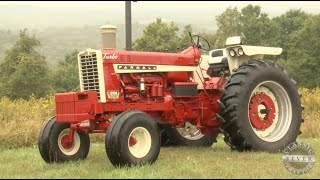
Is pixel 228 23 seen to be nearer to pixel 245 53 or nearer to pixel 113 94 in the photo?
pixel 245 53

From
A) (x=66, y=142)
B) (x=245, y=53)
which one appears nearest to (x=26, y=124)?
A: (x=66, y=142)

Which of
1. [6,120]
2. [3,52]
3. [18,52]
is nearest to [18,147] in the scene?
[6,120]

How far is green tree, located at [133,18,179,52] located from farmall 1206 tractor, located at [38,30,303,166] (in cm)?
2950

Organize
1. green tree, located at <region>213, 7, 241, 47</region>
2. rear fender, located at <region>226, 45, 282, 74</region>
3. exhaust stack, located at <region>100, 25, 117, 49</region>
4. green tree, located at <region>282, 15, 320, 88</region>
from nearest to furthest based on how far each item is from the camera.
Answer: exhaust stack, located at <region>100, 25, 117, 49</region>, rear fender, located at <region>226, 45, 282, 74</region>, green tree, located at <region>282, 15, 320, 88</region>, green tree, located at <region>213, 7, 241, 47</region>

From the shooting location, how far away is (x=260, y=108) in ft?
27.8

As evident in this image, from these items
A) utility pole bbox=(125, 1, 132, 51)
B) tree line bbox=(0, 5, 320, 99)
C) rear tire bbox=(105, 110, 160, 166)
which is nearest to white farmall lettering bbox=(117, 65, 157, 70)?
rear tire bbox=(105, 110, 160, 166)

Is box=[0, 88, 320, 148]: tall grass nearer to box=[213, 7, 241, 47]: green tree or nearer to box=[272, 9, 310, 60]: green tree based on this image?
box=[213, 7, 241, 47]: green tree

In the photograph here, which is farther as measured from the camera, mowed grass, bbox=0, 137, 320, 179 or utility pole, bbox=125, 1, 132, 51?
utility pole, bbox=125, 1, 132, 51

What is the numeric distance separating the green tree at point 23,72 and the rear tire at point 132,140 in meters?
26.9

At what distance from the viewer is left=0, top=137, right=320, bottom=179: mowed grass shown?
594cm

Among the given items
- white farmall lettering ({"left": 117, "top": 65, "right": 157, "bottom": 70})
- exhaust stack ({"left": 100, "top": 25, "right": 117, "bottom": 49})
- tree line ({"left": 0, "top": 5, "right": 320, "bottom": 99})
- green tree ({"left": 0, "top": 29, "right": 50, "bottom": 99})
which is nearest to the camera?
exhaust stack ({"left": 100, "top": 25, "right": 117, "bottom": 49})

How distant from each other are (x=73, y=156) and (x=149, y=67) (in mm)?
1872

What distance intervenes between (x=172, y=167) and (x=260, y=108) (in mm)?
2559

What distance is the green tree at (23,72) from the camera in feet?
111
